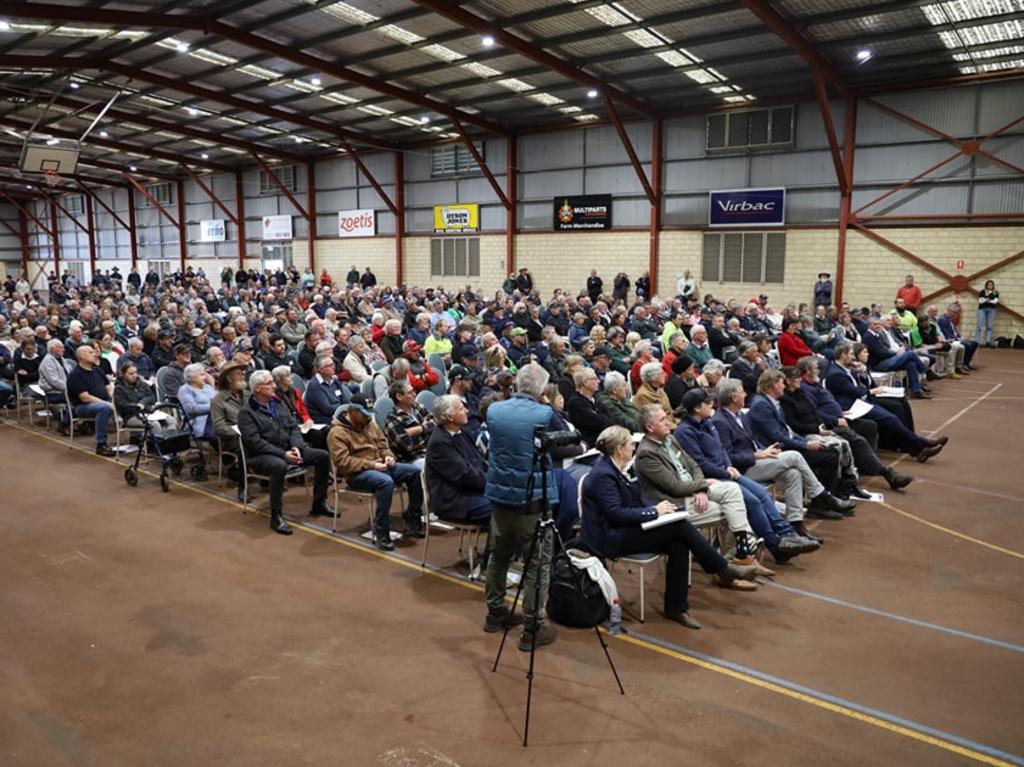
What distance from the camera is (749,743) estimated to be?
10.2 feet

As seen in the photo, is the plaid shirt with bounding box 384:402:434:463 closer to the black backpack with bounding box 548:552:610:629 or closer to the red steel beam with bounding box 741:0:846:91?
the black backpack with bounding box 548:552:610:629

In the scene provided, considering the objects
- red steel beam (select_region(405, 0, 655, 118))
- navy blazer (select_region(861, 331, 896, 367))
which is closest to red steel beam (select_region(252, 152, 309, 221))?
red steel beam (select_region(405, 0, 655, 118))

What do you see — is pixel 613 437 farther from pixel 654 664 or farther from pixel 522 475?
pixel 654 664

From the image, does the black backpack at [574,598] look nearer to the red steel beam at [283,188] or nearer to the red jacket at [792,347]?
the red jacket at [792,347]

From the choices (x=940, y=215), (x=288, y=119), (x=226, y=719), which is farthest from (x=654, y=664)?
(x=288, y=119)

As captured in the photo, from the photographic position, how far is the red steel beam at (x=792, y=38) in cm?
1111

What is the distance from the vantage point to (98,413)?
317 inches

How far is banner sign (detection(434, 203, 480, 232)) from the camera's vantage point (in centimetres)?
2247

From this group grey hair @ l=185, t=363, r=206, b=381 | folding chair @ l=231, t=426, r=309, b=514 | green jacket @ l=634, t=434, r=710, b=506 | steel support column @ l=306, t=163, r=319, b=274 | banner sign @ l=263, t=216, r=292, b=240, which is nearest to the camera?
green jacket @ l=634, t=434, r=710, b=506

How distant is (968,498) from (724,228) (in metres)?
12.8

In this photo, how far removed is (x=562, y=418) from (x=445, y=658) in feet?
8.80

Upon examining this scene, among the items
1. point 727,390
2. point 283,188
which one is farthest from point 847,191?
point 283,188

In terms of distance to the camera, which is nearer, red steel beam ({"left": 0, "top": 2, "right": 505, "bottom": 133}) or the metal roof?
red steel beam ({"left": 0, "top": 2, "right": 505, "bottom": 133})

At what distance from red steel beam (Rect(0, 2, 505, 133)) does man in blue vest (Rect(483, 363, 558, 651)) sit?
11106 mm
